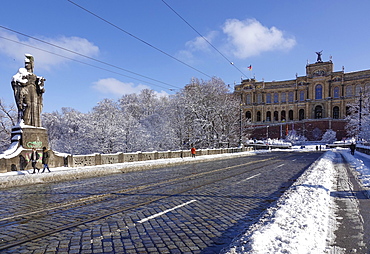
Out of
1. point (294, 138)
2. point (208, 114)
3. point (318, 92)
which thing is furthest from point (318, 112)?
point (208, 114)

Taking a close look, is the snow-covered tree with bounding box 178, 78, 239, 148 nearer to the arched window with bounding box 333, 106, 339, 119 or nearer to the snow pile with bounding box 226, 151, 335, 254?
the snow pile with bounding box 226, 151, 335, 254

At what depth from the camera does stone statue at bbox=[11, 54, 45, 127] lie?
17.2 metres

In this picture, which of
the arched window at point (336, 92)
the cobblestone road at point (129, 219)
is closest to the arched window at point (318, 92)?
the arched window at point (336, 92)

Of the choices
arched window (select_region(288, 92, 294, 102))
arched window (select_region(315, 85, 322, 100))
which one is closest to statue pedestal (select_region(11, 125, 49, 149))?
arched window (select_region(315, 85, 322, 100))

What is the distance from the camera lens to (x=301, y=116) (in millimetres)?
105188

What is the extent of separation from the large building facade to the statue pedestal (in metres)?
82.6

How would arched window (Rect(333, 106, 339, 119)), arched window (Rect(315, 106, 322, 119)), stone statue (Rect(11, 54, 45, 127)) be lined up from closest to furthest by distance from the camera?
1. stone statue (Rect(11, 54, 45, 127))
2. arched window (Rect(333, 106, 339, 119))
3. arched window (Rect(315, 106, 322, 119))

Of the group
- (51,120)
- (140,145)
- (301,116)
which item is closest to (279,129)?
(301,116)

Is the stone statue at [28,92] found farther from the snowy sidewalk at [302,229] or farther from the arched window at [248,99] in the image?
the arched window at [248,99]

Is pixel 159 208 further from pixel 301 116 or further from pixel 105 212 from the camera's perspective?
pixel 301 116

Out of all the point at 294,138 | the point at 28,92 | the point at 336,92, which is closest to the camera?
the point at 28,92

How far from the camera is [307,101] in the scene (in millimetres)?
101688

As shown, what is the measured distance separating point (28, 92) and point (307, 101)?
334ft

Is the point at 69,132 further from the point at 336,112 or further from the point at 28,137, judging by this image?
the point at 336,112
